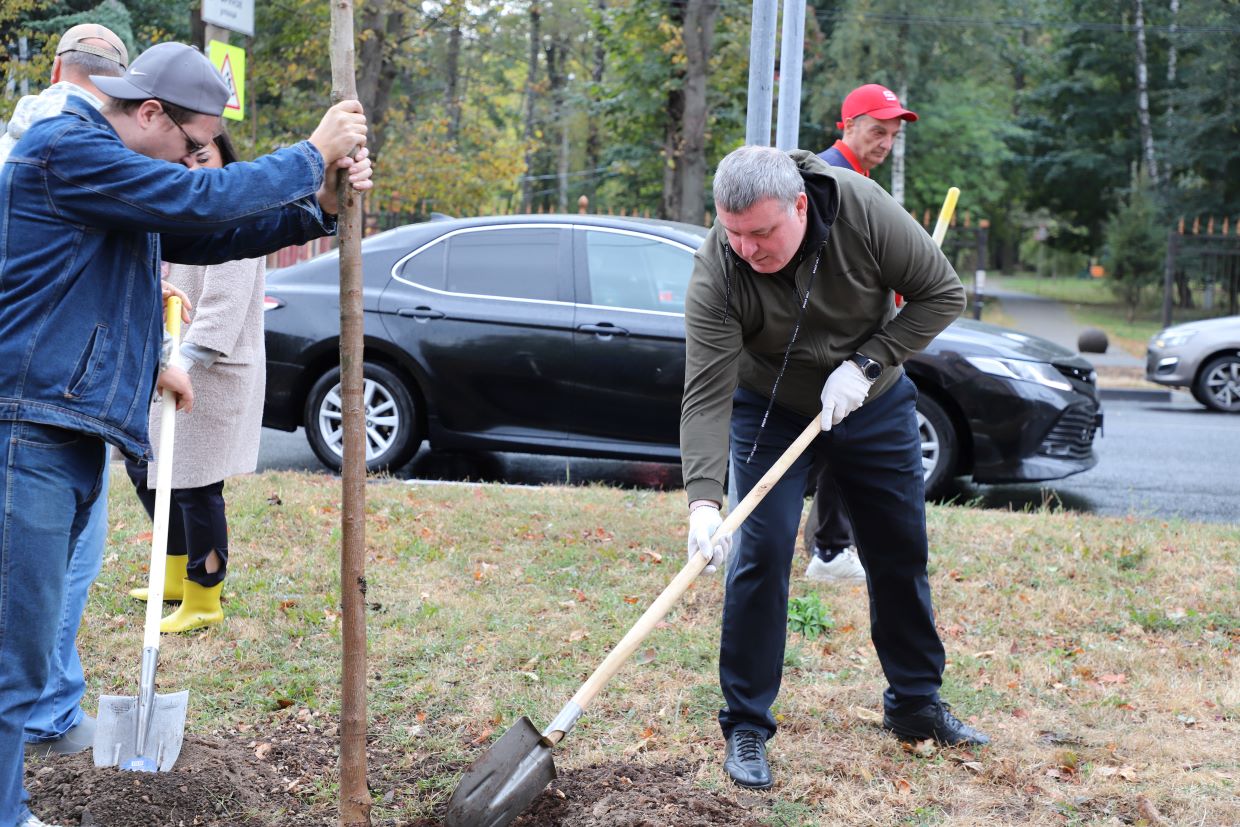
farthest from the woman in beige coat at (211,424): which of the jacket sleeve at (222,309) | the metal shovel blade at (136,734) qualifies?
the metal shovel blade at (136,734)

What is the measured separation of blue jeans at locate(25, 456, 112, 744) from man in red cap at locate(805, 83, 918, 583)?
2.64 metres

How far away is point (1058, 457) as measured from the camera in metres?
7.02

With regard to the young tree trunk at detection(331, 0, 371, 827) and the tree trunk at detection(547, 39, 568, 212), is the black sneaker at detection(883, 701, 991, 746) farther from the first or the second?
the tree trunk at detection(547, 39, 568, 212)

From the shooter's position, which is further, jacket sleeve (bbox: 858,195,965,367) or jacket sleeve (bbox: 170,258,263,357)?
jacket sleeve (bbox: 170,258,263,357)

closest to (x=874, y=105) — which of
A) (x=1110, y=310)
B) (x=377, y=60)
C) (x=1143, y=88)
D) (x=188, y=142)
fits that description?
(x=188, y=142)

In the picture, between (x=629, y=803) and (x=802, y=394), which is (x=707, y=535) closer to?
(x=802, y=394)

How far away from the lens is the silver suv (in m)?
12.8

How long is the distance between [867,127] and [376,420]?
359 centimetres

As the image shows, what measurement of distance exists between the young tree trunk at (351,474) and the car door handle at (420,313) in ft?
13.8

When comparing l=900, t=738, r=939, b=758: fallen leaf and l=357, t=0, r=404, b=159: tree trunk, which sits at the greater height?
l=357, t=0, r=404, b=159: tree trunk

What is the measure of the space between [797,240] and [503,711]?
6.23 feet

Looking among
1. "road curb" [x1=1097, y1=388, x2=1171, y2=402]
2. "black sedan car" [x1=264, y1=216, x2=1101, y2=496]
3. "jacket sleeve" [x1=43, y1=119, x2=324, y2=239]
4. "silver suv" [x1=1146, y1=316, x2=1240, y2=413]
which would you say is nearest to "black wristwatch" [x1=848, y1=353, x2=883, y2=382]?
"jacket sleeve" [x1=43, y1=119, x2=324, y2=239]

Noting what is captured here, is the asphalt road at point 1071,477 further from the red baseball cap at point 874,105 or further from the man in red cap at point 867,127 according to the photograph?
the red baseball cap at point 874,105

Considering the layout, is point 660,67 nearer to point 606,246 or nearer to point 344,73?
point 606,246
